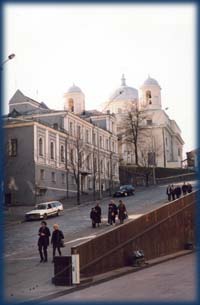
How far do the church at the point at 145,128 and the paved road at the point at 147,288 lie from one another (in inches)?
2107

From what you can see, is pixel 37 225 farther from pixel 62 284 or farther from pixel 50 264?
pixel 62 284

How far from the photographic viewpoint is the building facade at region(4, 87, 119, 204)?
47.5 m

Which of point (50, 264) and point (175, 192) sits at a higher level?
point (175, 192)

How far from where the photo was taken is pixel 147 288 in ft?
50.3

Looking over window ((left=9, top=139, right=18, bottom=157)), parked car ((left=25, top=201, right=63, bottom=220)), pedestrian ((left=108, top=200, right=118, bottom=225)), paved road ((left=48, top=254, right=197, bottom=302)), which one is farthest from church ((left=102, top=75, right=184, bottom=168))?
paved road ((left=48, top=254, right=197, bottom=302))

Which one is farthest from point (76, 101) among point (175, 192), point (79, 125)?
point (175, 192)

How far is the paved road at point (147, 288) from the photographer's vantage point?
43.8 feet

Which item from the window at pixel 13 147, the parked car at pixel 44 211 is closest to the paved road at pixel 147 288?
the parked car at pixel 44 211

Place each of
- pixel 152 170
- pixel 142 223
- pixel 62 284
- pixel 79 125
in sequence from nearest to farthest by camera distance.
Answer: pixel 62 284
pixel 142 223
pixel 79 125
pixel 152 170

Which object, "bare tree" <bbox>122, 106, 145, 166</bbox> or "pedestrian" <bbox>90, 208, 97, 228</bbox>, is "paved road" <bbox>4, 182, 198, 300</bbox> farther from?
"bare tree" <bbox>122, 106, 145, 166</bbox>

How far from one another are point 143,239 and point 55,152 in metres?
32.6

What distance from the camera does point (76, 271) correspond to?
1647 cm

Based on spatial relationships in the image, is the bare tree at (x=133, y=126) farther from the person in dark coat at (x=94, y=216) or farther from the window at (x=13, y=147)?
the person in dark coat at (x=94, y=216)

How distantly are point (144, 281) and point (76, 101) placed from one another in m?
60.1
